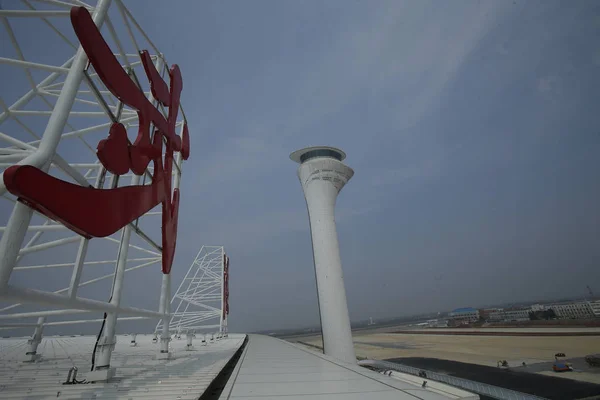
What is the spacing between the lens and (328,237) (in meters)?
32.4

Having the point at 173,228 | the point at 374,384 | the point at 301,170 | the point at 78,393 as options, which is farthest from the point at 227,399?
the point at 301,170

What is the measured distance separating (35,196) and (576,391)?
34.0 metres

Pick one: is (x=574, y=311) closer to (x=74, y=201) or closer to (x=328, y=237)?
(x=328, y=237)

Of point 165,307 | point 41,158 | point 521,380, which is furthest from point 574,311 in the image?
point 41,158

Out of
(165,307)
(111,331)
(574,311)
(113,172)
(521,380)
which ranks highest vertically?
(113,172)

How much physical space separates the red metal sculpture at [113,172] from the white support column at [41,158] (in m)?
0.25

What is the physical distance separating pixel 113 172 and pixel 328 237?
2775cm

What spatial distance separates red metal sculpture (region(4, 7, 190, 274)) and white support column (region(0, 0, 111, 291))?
25cm

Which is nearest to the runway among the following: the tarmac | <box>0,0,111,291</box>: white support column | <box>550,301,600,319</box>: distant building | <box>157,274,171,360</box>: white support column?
the tarmac

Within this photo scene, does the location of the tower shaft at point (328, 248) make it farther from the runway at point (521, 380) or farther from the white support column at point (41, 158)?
the white support column at point (41, 158)

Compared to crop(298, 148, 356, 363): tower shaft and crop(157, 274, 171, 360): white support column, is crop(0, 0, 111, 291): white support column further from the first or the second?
crop(298, 148, 356, 363): tower shaft

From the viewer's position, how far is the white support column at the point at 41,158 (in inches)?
153

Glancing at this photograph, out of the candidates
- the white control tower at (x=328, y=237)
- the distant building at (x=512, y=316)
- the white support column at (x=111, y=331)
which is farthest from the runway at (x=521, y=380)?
the distant building at (x=512, y=316)

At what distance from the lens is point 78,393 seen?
196 inches
